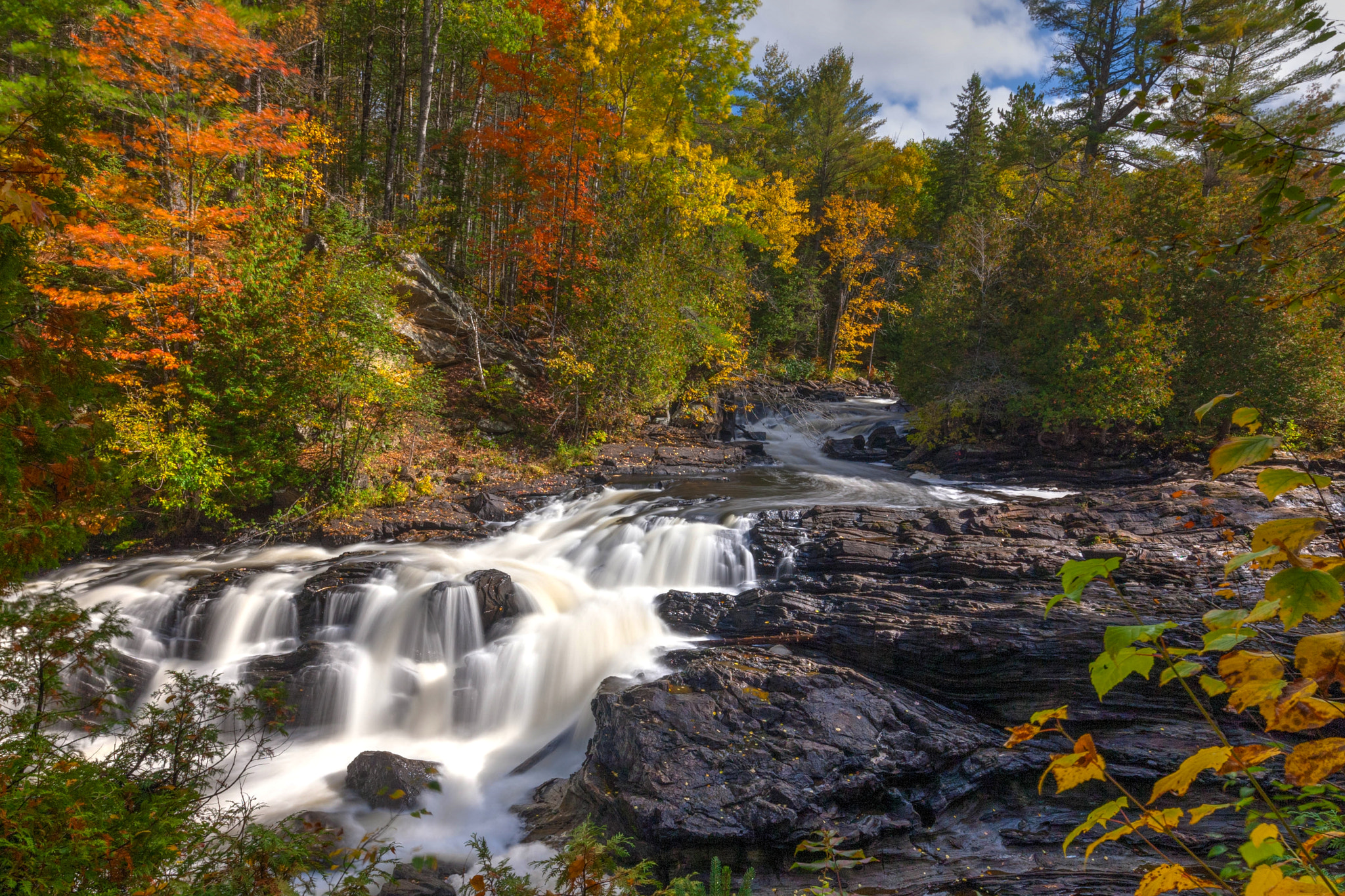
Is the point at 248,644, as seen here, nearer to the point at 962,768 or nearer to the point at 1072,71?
the point at 962,768

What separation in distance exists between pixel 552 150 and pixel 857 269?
649 inches

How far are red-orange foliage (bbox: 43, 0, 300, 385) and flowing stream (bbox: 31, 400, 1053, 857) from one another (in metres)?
3.67

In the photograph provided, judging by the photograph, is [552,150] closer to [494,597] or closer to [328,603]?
[494,597]

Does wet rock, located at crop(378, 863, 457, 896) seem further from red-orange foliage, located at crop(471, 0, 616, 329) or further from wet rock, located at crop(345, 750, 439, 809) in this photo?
red-orange foliage, located at crop(471, 0, 616, 329)

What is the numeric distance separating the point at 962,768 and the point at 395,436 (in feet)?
34.0

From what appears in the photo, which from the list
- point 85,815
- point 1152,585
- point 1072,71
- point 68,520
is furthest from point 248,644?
point 1072,71

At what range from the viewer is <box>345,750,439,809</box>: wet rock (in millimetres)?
5602

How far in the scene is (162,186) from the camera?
9.66 metres

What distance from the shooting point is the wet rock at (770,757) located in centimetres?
461

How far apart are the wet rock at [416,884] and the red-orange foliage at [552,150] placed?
12.5m

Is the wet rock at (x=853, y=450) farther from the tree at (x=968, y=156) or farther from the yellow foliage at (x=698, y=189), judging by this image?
the tree at (x=968, y=156)

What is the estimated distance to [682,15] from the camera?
15.2 meters

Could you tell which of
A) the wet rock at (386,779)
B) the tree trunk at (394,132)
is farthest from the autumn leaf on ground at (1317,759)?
the tree trunk at (394,132)

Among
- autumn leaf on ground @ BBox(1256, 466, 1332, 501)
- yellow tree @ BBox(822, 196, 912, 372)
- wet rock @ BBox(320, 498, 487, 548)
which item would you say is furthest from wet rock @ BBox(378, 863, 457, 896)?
yellow tree @ BBox(822, 196, 912, 372)
